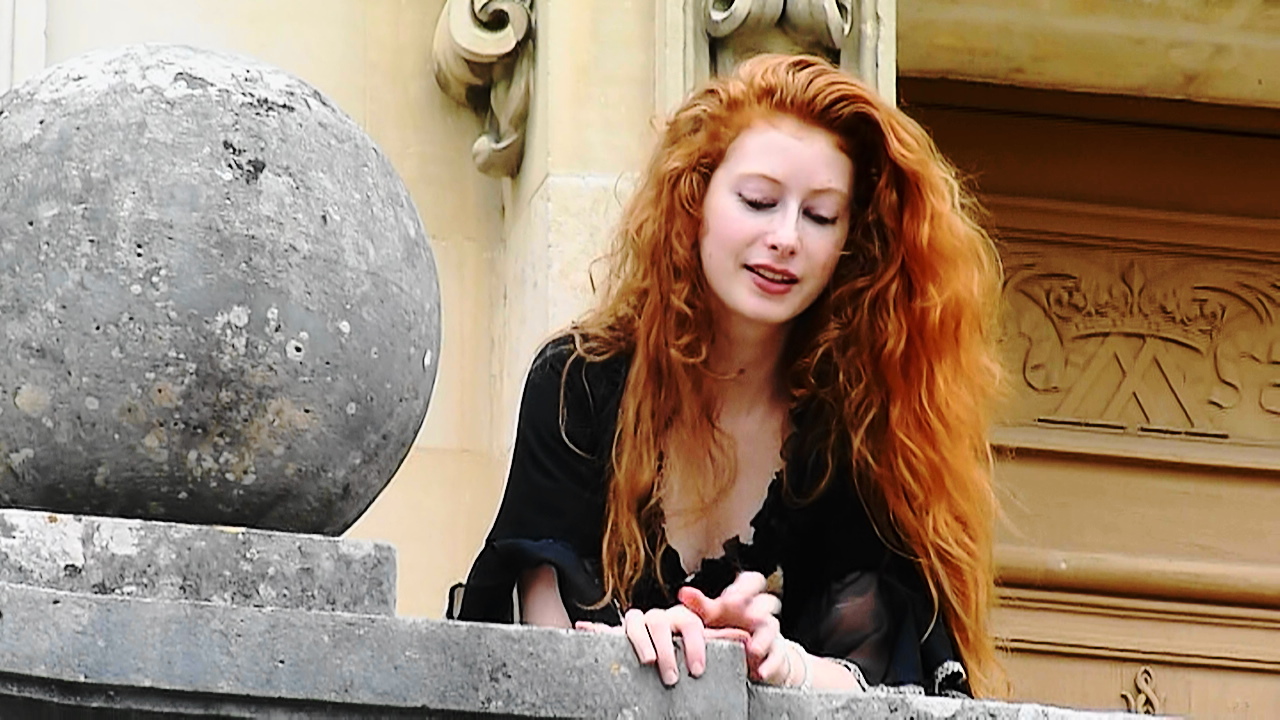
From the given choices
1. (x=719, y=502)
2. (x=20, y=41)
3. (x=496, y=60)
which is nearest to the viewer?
(x=719, y=502)

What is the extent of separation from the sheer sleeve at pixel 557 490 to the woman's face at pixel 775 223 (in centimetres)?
17

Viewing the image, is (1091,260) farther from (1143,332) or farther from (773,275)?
(773,275)

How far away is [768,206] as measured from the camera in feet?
12.1

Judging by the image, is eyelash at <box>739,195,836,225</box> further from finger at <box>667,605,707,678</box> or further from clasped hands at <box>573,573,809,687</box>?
finger at <box>667,605,707,678</box>

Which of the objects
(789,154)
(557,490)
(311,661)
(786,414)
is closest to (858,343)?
(786,414)

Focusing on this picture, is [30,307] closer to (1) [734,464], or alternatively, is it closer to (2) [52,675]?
(2) [52,675]

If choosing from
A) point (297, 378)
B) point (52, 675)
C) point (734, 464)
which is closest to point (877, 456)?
point (734, 464)

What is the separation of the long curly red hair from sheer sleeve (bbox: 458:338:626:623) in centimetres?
3

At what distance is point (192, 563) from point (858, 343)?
1087 mm

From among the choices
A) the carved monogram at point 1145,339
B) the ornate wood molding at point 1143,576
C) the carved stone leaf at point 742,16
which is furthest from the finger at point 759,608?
the carved monogram at point 1145,339

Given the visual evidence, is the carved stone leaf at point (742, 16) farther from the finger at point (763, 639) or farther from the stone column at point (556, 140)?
the finger at point (763, 639)

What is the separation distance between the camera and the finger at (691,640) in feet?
9.55

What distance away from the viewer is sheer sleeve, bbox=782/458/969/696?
141 inches

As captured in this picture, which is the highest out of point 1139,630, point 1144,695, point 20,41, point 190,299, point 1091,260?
point 20,41
